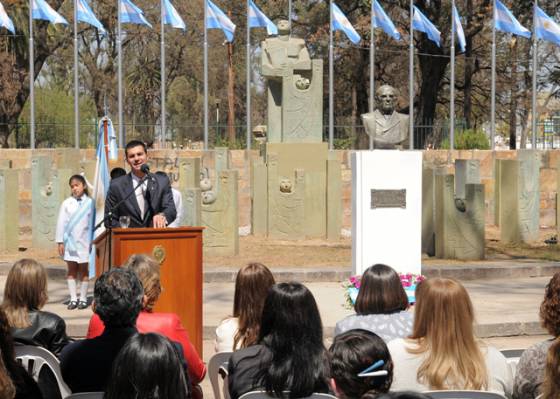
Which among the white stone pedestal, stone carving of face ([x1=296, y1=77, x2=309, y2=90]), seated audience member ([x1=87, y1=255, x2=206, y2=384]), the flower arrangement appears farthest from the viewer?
stone carving of face ([x1=296, y1=77, x2=309, y2=90])

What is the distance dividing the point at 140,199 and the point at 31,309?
109 inches

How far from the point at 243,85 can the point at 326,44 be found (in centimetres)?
1819

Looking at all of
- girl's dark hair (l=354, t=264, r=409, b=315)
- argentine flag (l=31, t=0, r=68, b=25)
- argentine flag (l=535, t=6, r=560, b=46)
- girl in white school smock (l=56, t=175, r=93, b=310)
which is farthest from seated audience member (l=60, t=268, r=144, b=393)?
argentine flag (l=535, t=6, r=560, b=46)

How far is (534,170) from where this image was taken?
66.2ft

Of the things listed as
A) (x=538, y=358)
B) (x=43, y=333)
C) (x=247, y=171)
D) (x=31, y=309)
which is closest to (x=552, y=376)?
(x=538, y=358)

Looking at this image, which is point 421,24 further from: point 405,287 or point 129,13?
point 405,287

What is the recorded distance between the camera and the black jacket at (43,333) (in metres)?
5.93

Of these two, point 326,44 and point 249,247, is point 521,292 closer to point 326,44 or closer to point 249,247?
point 249,247

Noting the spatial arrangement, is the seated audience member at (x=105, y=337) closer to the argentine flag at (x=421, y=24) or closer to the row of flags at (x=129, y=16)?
the row of flags at (x=129, y=16)

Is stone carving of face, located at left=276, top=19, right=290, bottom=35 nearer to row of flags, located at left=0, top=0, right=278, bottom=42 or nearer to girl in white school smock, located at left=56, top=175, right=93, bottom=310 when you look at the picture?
row of flags, located at left=0, top=0, right=278, bottom=42

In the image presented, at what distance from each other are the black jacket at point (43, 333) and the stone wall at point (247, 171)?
15.4 metres

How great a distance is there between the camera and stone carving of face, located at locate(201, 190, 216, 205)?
17922 millimetres

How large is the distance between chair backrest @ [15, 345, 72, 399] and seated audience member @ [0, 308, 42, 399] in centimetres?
73

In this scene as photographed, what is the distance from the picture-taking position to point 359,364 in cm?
392
